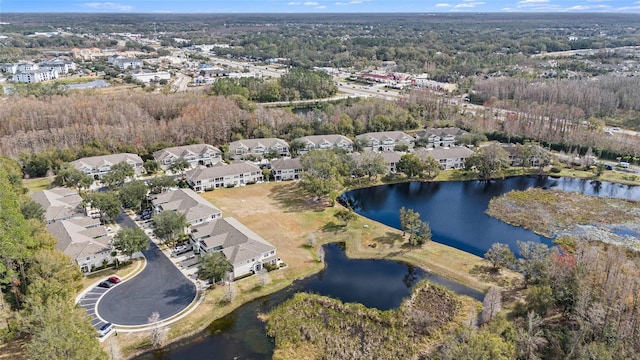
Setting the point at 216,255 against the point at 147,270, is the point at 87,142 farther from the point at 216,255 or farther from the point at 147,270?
the point at 216,255

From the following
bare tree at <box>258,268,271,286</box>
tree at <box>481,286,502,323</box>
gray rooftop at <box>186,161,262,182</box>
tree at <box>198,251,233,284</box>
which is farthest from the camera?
gray rooftop at <box>186,161,262,182</box>

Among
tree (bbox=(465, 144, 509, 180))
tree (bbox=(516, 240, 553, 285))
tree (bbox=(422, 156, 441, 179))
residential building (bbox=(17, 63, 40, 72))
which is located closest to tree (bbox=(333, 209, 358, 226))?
tree (bbox=(516, 240, 553, 285))

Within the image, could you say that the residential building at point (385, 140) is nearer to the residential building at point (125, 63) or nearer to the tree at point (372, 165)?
the tree at point (372, 165)

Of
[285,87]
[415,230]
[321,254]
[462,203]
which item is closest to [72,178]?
[321,254]

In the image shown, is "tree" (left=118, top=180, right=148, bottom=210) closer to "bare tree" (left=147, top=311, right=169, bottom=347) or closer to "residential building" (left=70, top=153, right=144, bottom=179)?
"residential building" (left=70, top=153, right=144, bottom=179)

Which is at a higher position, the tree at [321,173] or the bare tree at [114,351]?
the tree at [321,173]

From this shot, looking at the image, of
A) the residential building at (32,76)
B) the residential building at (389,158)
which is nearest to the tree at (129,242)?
the residential building at (389,158)
